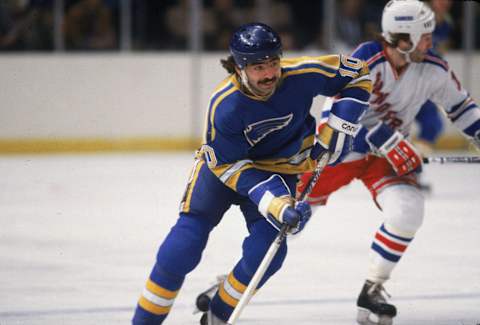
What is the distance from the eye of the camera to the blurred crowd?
9625mm

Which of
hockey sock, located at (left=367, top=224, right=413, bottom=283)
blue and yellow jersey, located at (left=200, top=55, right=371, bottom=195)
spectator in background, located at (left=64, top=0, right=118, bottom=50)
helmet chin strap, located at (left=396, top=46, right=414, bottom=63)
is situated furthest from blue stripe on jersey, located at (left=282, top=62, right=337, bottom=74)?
spectator in background, located at (left=64, top=0, right=118, bottom=50)

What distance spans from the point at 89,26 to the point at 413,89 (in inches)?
246

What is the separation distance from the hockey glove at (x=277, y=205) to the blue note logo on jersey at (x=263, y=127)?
0.14 meters

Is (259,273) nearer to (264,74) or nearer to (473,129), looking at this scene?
(264,74)

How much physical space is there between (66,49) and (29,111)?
687 millimetres

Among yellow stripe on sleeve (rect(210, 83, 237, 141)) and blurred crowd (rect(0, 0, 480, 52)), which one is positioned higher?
yellow stripe on sleeve (rect(210, 83, 237, 141))

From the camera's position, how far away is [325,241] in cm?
536

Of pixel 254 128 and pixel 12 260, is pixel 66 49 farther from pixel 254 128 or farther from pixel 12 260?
pixel 254 128

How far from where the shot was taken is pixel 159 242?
532 cm

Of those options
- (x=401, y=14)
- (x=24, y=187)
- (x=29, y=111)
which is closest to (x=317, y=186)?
(x=401, y=14)

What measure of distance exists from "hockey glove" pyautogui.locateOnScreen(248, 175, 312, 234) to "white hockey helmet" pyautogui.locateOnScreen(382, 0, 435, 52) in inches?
38.9

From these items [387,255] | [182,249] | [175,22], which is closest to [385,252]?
[387,255]

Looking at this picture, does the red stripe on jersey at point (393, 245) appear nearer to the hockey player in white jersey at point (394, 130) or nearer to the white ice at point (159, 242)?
the hockey player in white jersey at point (394, 130)

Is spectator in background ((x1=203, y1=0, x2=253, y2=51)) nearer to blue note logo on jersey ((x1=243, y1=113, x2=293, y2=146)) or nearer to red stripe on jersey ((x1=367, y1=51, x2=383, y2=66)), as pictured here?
red stripe on jersey ((x1=367, y1=51, x2=383, y2=66))
